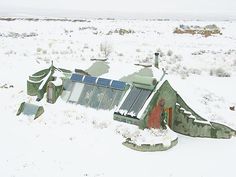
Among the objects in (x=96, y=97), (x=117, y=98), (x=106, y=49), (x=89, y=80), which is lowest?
(x=106, y=49)

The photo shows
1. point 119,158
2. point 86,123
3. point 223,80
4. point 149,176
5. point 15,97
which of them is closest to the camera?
point 149,176

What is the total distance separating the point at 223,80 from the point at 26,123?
1437 centimetres

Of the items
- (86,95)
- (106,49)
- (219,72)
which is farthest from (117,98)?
(106,49)

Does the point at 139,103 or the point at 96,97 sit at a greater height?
the point at 139,103

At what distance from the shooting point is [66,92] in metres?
15.6

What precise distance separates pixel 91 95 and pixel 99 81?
62 centimetres

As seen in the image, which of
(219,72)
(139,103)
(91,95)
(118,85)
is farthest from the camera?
(219,72)

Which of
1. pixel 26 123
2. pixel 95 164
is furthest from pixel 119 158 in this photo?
pixel 26 123

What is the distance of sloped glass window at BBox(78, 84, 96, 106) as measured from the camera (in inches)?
588

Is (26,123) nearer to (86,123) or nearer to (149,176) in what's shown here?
(86,123)

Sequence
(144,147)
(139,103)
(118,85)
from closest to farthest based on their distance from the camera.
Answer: (144,147) < (139,103) < (118,85)

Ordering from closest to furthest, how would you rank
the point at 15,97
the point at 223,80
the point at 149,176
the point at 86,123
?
the point at 149,176 < the point at 86,123 < the point at 15,97 < the point at 223,80

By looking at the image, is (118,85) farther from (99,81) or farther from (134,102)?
(134,102)

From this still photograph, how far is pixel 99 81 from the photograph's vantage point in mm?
15008
